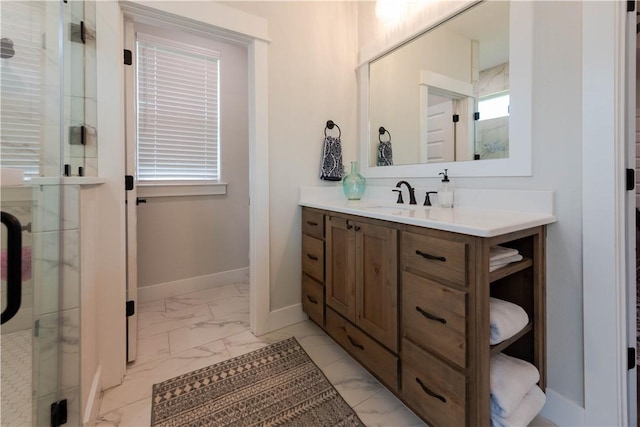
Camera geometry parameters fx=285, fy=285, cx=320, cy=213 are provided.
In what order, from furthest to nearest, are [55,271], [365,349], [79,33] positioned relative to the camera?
[365,349] < [79,33] < [55,271]

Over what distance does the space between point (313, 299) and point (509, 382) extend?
4.07 feet

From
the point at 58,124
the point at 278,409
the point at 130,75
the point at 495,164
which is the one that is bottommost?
the point at 278,409

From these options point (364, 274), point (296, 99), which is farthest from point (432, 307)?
point (296, 99)

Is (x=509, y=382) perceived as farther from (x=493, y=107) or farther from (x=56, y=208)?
(x=56, y=208)

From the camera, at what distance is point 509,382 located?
113 centimetres

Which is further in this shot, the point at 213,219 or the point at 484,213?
the point at 213,219

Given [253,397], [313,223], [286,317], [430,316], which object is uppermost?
[313,223]

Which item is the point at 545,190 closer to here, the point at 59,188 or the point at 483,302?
the point at 483,302

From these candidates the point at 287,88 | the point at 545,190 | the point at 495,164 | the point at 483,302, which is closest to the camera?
the point at 483,302

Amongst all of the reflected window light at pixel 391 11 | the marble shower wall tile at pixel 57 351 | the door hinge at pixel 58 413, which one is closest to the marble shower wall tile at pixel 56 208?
the marble shower wall tile at pixel 57 351

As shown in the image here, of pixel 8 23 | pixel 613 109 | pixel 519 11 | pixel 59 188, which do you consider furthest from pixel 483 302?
pixel 8 23

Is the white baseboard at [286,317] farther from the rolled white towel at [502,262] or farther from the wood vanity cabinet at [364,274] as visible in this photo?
the rolled white towel at [502,262]

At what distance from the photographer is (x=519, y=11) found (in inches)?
53.7

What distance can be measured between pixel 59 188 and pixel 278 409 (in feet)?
4.49
